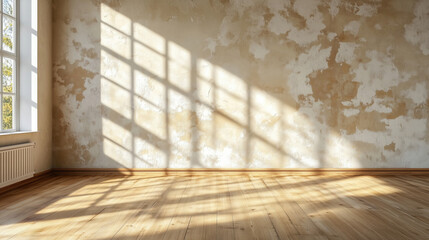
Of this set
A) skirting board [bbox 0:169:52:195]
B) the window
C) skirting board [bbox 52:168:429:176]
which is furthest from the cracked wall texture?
the window

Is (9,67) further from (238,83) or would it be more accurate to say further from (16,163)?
(238,83)

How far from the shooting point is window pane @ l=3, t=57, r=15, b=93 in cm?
479

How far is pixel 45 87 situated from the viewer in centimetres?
542

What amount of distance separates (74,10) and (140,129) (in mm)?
2212

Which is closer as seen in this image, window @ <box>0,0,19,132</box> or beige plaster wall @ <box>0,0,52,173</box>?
window @ <box>0,0,19,132</box>

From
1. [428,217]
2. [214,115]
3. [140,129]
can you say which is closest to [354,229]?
[428,217]

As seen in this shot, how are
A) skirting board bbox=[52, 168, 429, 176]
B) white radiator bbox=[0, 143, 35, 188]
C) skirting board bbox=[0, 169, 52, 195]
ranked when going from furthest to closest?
1. skirting board bbox=[52, 168, 429, 176]
2. skirting board bbox=[0, 169, 52, 195]
3. white radiator bbox=[0, 143, 35, 188]

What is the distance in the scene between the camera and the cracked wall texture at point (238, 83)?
5.65 m

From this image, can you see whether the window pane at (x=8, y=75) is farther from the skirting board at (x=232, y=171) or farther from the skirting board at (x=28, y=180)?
the skirting board at (x=232, y=171)

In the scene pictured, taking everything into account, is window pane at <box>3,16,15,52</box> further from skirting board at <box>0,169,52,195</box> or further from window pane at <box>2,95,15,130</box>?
skirting board at <box>0,169,52,195</box>

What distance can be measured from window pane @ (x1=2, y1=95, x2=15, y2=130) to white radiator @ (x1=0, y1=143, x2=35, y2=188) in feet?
1.29

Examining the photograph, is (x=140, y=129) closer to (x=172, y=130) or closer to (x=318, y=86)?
(x=172, y=130)

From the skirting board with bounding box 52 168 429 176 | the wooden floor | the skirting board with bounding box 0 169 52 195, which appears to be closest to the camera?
the wooden floor

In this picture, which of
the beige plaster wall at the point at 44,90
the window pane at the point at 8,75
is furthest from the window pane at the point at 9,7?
the window pane at the point at 8,75
